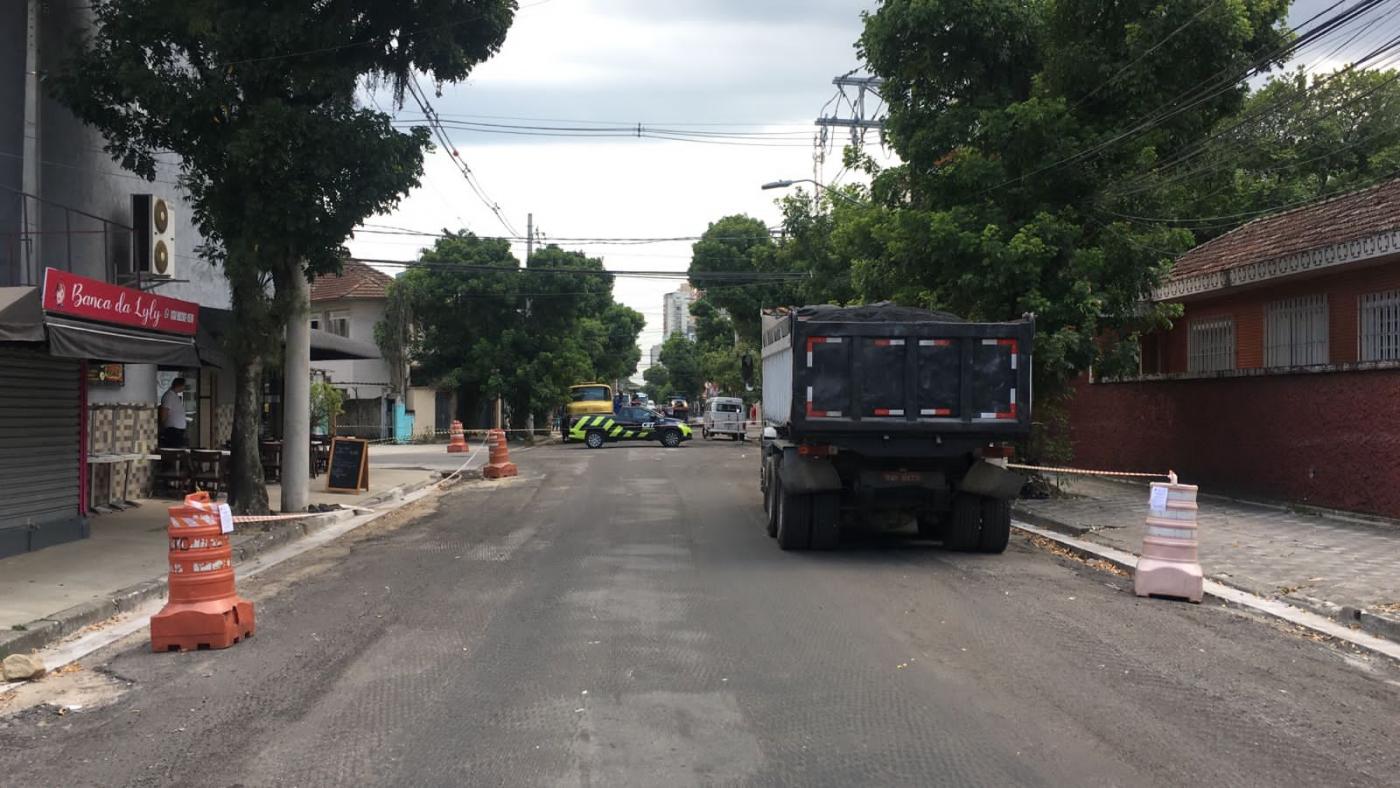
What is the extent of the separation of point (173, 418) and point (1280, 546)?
16545 millimetres

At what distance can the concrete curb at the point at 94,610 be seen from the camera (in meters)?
7.70

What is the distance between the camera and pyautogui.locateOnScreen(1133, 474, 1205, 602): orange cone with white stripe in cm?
955

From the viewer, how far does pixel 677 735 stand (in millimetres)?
5566

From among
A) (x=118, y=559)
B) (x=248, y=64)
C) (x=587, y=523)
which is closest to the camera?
(x=118, y=559)

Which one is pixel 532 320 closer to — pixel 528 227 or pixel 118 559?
pixel 528 227

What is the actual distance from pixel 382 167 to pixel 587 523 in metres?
5.63

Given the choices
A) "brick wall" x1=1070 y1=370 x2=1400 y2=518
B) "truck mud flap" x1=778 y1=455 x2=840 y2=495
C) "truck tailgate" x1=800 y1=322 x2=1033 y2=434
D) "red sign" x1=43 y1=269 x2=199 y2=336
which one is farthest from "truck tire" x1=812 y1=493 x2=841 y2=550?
"brick wall" x1=1070 y1=370 x2=1400 y2=518

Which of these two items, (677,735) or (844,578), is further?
(844,578)

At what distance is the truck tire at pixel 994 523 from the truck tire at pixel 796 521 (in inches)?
78.9

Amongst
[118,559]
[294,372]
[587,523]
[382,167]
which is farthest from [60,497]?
[587,523]

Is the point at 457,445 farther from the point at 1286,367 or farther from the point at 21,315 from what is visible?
the point at 1286,367

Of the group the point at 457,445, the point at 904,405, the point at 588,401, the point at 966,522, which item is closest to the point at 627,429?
the point at 588,401

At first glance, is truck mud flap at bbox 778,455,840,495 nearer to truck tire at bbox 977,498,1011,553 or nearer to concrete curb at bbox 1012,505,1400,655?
truck tire at bbox 977,498,1011,553

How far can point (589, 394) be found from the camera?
4697cm
